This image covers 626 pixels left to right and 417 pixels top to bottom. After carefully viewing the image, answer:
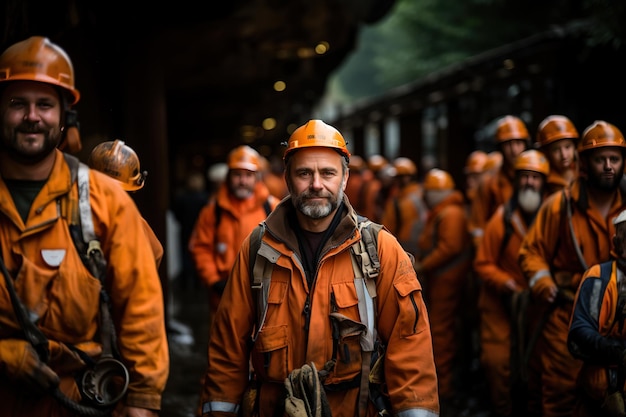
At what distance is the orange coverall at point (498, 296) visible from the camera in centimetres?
816

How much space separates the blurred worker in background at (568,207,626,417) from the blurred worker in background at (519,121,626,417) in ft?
3.40

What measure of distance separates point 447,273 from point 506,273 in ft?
5.88

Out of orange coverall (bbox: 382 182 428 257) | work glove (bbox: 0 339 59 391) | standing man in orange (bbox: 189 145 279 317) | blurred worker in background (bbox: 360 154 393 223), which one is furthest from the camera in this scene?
blurred worker in background (bbox: 360 154 393 223)

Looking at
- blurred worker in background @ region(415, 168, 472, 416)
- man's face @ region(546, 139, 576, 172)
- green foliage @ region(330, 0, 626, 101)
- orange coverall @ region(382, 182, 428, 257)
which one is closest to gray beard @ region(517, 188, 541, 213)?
man's face @ region(546, 139, 576, 172)

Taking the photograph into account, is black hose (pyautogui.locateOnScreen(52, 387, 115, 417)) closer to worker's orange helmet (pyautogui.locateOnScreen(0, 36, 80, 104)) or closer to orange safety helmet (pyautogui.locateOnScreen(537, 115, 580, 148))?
worker's orange helmet (pyautogui.locateOnScreen(0, 36, 80, 104))

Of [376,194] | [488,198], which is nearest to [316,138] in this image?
[488,198]

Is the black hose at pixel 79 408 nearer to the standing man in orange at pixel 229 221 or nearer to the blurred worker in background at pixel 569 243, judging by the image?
the blurred worker in background at pixel 569 243

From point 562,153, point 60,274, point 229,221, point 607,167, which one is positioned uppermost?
point 562,153

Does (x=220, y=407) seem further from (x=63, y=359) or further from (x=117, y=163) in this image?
(x=117, y=163)

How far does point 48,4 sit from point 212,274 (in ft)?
9.12

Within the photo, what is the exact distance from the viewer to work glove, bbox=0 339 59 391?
371 cm

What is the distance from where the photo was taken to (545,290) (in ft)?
22.0

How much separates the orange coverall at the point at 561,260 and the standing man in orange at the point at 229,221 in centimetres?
243

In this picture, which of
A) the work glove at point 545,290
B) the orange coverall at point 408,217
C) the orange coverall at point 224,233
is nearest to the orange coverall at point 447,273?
the orange coverall at point 408,217
